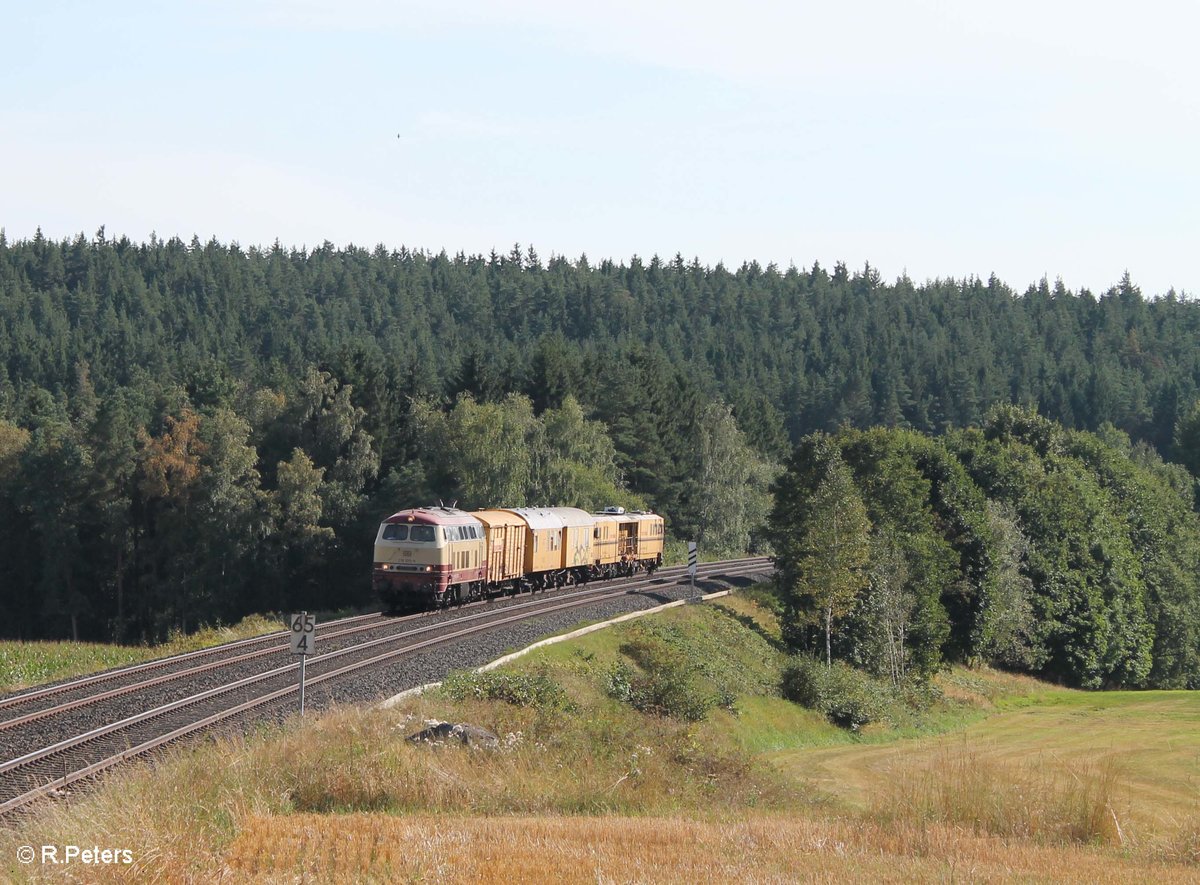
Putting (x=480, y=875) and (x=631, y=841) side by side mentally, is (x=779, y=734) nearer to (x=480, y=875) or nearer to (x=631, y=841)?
(x=631, y=841)

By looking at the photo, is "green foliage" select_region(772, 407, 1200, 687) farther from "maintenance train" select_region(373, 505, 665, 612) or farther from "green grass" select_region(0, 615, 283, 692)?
"green grass" select_region(0, 615, 283, 692)

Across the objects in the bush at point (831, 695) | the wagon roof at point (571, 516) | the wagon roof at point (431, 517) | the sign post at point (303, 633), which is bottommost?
the bush at point (831, 695)

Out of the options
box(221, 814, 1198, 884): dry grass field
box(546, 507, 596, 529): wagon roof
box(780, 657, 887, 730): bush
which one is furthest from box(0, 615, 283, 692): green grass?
box(221, 814, 1198, 884): dry grass field

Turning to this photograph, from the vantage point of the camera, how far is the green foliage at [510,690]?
24.0m

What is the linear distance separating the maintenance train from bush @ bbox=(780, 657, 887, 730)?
449 inches

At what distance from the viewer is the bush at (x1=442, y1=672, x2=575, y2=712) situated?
24.1 meters

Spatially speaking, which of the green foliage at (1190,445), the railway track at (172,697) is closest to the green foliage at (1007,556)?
the railway track at (172,697)

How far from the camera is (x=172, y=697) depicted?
23297mm

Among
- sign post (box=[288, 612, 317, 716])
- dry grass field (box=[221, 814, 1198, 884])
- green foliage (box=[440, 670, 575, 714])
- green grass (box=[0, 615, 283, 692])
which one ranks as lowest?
green grass (box=[0, 615, 283, 692])

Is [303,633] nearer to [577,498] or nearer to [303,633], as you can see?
[303,633]

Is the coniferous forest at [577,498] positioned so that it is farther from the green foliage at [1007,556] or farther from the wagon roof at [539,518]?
the wagon roof at [539,518]

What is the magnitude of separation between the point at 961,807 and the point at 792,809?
11.7 ft

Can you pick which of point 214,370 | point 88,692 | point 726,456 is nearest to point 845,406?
point 726,456

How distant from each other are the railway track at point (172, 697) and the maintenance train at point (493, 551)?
160cm
